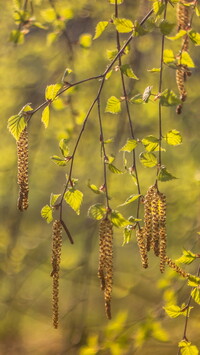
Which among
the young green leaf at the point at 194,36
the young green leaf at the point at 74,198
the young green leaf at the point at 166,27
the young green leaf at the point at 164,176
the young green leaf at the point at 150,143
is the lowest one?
the young green leaf at the point at 74,198

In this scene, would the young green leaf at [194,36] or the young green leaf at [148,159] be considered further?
the young green leaf at [148,159]

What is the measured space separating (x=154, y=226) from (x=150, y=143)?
0.19 meters

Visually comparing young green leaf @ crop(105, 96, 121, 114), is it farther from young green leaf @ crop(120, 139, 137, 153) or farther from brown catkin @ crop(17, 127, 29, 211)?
brown catkin @ crop(17, 127, 29, 211)

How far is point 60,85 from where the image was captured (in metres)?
1.42

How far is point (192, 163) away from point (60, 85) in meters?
2.92

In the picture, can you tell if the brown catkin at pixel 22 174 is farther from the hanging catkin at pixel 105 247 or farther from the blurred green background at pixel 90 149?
the blurred green background at pixel 90 149

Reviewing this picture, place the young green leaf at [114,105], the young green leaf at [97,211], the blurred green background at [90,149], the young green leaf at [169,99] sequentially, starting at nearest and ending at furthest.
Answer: the young green leaf at [169,99] → the young green leaf at [97,211] → the young green leaf at [114,105] → the blurred green background at [90,149]

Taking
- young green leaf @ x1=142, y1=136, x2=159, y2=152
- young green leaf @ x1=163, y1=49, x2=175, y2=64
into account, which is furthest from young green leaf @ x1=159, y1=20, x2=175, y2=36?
young green leaf @ x1=142, y1=136, x2=159, y2=152

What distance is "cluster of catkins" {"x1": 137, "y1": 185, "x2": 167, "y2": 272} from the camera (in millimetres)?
1458

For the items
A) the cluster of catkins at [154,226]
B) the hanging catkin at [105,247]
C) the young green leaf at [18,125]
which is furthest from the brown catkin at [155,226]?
the young green leaf at [18,125]

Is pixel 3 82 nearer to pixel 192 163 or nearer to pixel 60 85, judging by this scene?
pixel 192 163

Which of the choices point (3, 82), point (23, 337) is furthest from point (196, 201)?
point (23, 337)

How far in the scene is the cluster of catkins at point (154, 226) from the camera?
1.46m

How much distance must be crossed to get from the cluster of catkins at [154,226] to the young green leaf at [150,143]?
3.5 inches
